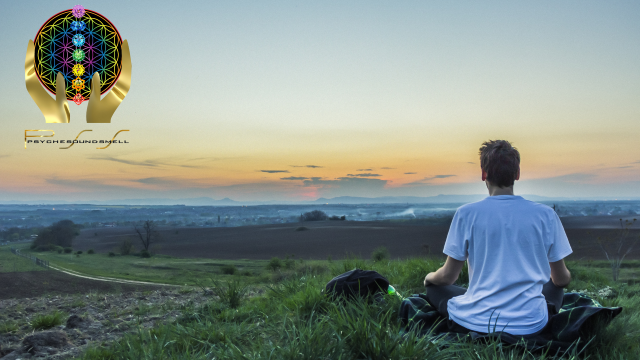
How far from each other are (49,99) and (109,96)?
1130mm

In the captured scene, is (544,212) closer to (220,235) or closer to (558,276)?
(558,276)

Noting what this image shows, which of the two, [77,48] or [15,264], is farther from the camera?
[15,264]

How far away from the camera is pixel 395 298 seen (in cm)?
376

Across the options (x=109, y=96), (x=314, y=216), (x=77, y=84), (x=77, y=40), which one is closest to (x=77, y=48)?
(x=77, y=40)

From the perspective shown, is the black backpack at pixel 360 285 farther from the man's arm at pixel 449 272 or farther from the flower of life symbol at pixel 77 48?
the flower of life symbol at pixel 77 48

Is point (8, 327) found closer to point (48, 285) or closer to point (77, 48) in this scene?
point (77, 48)

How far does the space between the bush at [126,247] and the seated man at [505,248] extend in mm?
36614

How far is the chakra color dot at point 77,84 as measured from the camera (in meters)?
7.93

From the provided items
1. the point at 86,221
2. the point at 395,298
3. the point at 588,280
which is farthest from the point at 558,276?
the point at 86,221

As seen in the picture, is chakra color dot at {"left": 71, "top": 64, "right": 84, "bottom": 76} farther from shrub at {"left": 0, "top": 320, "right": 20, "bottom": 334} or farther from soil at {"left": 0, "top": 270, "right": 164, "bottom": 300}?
soil at {"left": 0, "top": 270, "right": 164, "bottom": 300}

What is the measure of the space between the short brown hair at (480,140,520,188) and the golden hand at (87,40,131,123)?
8.01 meters

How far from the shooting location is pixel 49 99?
790 centimetres

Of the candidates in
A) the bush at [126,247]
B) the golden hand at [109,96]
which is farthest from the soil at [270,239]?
the golden hand at [109,96]

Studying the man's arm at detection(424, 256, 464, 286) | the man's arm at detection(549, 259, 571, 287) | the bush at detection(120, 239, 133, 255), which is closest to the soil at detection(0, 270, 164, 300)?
the man's arm at detection(424, 256, 464, 286)
